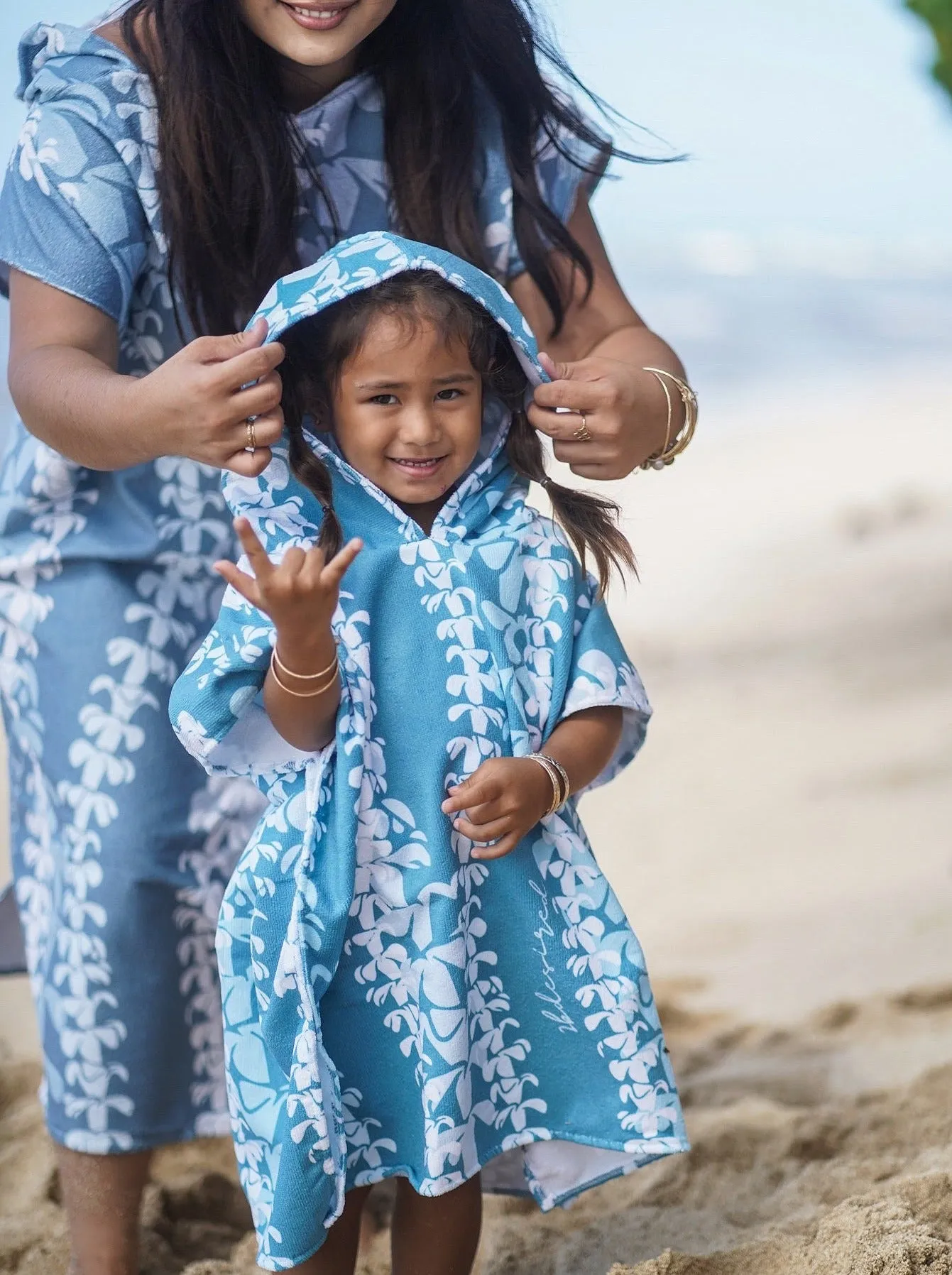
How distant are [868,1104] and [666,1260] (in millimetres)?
875

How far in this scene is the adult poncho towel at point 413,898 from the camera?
5.46 ft

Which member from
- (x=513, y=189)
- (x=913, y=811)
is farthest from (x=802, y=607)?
(x=513, y=189)

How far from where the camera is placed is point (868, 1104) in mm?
2670

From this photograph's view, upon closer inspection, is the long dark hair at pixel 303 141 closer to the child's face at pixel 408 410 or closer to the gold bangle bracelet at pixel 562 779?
the child's face at pixel 408 410

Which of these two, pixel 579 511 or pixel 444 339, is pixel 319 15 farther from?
pixel 579 511

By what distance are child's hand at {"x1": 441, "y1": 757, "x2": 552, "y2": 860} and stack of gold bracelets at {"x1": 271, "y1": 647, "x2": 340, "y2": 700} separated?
18 cm

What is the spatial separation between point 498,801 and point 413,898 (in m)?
0.14

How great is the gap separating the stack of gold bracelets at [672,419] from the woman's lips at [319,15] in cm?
52

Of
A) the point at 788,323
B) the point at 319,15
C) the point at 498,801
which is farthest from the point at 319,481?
the point at 788,323

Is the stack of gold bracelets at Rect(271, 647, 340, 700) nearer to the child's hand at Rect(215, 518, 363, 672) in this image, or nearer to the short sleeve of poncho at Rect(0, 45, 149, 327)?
the child's hand at Rect(215, 518, 363, 672)


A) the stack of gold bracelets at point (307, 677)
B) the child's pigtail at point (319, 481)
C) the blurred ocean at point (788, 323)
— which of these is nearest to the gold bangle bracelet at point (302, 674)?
the stack of gold bracelets at point (307, 677)

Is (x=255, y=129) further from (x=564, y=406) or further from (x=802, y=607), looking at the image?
(x=802, y=607)

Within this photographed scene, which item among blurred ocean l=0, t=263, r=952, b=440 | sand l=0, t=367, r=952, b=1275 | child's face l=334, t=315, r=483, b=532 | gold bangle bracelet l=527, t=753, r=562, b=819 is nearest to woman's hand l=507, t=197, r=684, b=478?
child's face l=334, t=315, r=483, b=532

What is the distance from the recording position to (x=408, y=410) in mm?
1679
